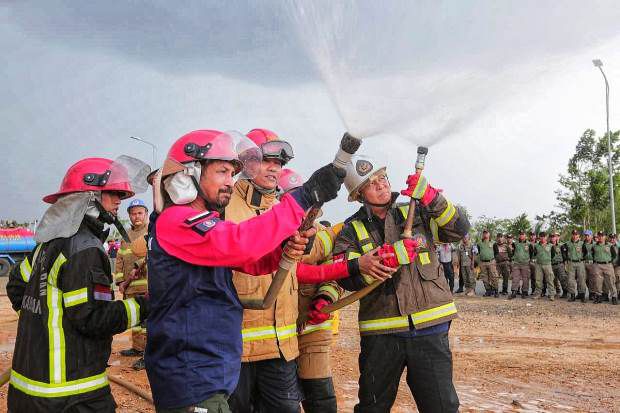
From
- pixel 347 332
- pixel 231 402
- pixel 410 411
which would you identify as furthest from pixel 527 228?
pixel 231 402

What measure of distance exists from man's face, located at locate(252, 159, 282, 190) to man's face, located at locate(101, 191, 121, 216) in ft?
3.19

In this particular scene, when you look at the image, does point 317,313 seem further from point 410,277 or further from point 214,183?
point 214,183

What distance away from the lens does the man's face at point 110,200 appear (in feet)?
11.2

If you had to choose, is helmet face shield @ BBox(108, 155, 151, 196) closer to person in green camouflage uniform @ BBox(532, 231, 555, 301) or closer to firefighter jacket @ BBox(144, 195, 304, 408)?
firefighter jacket @ BBox(144, 195, 304, 408)

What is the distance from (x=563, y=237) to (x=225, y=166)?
1345 inches

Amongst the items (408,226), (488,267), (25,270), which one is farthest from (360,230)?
(488,267)

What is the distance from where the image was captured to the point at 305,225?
9.46 ft

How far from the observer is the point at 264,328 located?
11.9 ft

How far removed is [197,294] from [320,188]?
76cm

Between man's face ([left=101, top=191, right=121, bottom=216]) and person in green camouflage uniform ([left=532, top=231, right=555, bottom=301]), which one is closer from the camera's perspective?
man's face ([left=101, top=191, right=121, bottom=216])

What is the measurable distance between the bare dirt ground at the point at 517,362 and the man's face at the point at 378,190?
2535mm

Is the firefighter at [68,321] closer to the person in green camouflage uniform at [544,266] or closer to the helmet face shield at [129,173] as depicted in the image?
the helmet face shield at [129,173]

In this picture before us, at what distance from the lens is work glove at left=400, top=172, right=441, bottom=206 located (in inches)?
150

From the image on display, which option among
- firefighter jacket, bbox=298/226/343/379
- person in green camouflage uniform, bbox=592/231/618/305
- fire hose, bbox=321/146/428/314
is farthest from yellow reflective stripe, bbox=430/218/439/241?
person in green camouflage uniform, bbox=592/231/618/305
